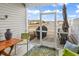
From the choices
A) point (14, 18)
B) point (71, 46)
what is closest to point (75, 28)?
point (71, 46)

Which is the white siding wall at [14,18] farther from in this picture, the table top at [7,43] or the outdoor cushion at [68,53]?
the outdoor cushion at [68,53]

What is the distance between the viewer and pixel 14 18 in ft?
5.91

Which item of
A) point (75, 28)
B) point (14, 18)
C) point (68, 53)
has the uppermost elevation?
point (14, 18)

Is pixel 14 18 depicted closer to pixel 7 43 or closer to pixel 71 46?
pixel 7 43

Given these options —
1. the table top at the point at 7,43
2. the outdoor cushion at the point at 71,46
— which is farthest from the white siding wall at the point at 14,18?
the outdoor cushion at the point at 71,46

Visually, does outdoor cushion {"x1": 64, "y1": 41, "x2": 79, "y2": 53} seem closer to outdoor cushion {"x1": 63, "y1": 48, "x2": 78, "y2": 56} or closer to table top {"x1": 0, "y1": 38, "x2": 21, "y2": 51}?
outdoor cushion {"x1": 63, "y1": 48, "x2": 78, "y2": 56}

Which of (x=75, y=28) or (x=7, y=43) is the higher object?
(x=75, y=28)

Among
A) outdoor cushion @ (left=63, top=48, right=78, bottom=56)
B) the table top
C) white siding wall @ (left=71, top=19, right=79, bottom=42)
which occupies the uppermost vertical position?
white siding wall @ (left=71, top=19, right=79, bottom=42)

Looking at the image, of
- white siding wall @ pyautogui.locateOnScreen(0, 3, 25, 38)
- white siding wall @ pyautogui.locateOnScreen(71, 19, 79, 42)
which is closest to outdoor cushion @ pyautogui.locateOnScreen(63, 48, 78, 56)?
white siding wall @ pyautogui.locateOnScreen(71, 19, 79, 42)

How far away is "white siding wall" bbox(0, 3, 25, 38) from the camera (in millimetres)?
1786

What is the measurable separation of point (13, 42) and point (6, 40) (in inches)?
3.8

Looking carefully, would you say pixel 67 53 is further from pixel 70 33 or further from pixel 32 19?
pixel 32 19

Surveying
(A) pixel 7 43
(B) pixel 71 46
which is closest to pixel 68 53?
(B) pixel 71 46

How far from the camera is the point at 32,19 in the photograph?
1.86 metres
